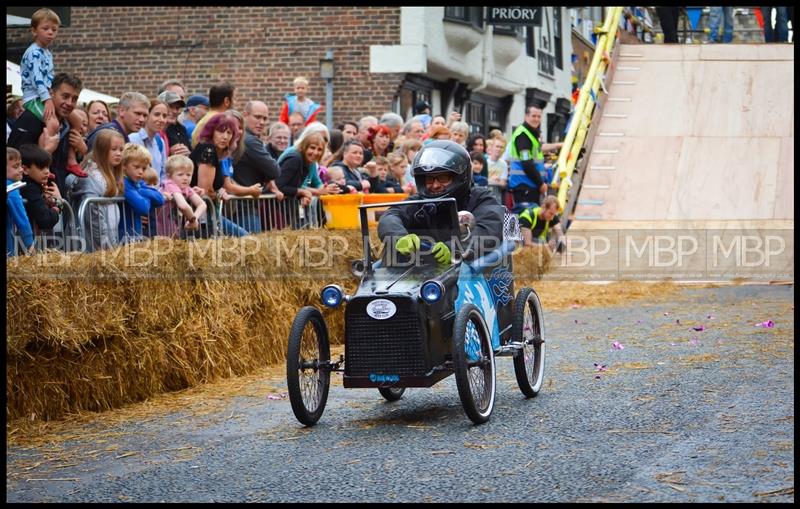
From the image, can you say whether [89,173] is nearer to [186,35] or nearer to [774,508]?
[774,508]

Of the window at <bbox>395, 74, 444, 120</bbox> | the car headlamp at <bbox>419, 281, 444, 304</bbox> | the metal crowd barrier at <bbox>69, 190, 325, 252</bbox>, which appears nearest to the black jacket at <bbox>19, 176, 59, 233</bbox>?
the metal crowd barrier at <bbox>69, 190, 325, 252</bbox>

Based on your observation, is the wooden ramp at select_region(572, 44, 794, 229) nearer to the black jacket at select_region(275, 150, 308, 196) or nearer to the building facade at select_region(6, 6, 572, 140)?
the building facade at select_region(6, 6, 572, 140)

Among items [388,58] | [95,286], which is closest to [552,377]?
[95,286]

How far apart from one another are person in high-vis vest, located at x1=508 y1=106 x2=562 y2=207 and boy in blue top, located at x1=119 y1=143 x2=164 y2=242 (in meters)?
8.79

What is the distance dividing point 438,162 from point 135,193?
3.29m

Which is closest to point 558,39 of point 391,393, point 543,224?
point 543,224

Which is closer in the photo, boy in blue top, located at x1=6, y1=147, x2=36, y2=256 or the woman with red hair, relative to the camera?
boy in blue top, located at x1=6, y1=147, x2=36, y2=256

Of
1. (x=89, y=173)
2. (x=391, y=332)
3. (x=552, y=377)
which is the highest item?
(x=89, y=173)

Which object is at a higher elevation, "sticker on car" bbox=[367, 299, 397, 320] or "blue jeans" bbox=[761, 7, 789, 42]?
"blue jeans" bbox=[761, 7, 789, 42]

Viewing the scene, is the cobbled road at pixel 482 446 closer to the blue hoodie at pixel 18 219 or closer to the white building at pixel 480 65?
the blue hoodie at pixel 18 219

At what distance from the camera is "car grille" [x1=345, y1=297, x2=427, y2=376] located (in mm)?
7730

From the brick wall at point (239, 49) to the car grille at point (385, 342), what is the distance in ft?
58.3

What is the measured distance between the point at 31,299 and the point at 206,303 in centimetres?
213

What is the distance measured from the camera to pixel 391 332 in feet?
25.5
